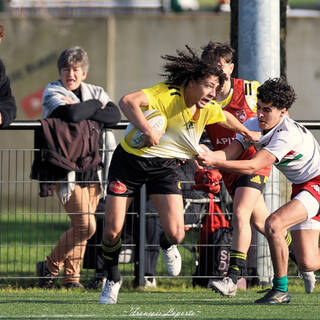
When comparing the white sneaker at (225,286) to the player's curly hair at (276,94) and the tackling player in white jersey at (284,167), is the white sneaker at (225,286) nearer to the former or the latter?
the tackling player in white jersey at (284,167)

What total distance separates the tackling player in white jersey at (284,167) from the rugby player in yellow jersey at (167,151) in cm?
32

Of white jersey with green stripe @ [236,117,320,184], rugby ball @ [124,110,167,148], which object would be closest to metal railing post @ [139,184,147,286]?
rugby ball @ [124,110,167,148]

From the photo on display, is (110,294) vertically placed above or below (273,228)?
below

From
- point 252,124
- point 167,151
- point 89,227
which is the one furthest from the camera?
point 89,227

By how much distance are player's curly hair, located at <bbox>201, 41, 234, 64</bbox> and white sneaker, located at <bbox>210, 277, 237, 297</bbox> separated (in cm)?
202

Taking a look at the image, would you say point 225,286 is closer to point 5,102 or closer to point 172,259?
point 172,259

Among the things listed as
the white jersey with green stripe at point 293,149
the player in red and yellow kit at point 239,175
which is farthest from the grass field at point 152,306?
the white jersey with green stripe at point 293,149

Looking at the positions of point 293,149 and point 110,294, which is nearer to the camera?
point 293,149

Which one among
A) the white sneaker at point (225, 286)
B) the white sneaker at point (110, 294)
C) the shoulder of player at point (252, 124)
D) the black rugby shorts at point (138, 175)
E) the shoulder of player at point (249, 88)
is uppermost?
the shoulder of player at point (249, 88)

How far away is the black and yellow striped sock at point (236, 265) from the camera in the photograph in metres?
8.24

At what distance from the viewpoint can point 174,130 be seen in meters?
8.20

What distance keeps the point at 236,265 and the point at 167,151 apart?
1098mm

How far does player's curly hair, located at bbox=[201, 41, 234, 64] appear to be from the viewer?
903cm

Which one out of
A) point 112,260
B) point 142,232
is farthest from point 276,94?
point 142,232
